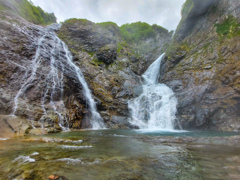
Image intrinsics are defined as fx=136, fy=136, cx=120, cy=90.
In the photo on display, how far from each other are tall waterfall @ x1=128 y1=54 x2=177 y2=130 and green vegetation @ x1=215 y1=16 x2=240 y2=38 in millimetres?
8523

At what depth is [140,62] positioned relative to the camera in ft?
91.8

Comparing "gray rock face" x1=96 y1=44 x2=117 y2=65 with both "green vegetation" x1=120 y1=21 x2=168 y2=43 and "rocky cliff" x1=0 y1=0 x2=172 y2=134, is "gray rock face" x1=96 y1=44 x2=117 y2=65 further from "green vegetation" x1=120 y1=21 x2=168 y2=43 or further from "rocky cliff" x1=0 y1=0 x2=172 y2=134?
"green vegetation" x1=120 y1=21 x2=168 y2=43

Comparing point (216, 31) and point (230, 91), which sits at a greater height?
point (216, 31)

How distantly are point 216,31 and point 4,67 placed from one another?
73.9 ft

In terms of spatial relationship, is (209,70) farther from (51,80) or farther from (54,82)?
(51,80)

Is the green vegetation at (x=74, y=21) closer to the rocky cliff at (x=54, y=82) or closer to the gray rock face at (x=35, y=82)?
the rocky cliff at (x=54, y=82)

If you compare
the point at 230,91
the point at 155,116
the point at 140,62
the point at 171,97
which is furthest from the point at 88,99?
the point at 140,62

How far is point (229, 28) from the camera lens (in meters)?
15.0

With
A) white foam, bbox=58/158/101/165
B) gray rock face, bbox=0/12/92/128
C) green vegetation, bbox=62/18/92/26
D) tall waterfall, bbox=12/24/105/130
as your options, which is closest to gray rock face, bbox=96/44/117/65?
tall waterfall, bbox=12/24/105/130

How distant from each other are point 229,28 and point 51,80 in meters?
19.7

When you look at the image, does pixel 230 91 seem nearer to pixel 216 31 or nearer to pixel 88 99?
pixel 216 31

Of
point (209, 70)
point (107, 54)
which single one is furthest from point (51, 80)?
point (209, 70)

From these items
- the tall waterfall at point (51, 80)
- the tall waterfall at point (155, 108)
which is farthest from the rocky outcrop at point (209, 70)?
the tall waterfall at point (51, 80)

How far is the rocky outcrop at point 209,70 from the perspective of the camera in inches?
489
